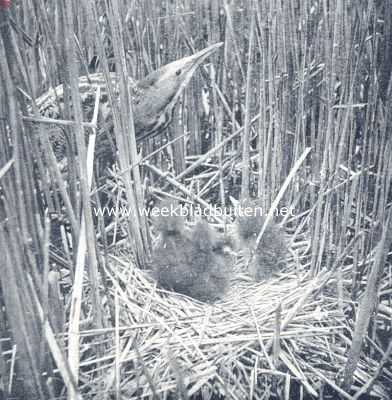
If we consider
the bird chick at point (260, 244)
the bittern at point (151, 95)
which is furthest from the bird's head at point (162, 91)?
the bird chick at point (260, 244)

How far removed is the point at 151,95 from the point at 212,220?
0.40 metres

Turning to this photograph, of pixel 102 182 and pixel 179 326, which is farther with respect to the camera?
pixel 102 182

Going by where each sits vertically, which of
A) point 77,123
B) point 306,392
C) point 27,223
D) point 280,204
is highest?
point 77,123

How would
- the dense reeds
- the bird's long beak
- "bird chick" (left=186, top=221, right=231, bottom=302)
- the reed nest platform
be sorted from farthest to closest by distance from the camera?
the bird's long beak → "bird chick" (left=186, top=221, right=231, bottom=302) → the reed nest platform → the dense reeds

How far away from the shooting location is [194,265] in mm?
1097

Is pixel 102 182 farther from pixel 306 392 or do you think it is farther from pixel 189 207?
pixel 306 392

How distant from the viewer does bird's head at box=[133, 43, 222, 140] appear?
1311 millimetres

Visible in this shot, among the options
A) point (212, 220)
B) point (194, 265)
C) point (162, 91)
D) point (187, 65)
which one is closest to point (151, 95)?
point (162, 91)

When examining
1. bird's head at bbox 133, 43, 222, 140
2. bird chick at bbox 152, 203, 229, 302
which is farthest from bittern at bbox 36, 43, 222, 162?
bird chick at bbox 152, 203, 229, 302

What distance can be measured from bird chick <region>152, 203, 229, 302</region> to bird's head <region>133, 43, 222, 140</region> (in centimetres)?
40

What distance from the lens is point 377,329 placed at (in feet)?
2.91

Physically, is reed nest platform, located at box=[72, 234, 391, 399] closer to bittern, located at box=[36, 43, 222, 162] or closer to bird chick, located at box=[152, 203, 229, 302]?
bird chick, located at box=[152, 203, 229, 302]

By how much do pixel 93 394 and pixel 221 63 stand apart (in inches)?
40.8

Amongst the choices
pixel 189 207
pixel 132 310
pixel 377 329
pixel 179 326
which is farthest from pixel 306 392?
pixel 189 207
